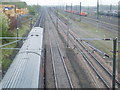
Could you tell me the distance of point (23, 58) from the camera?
984 cm

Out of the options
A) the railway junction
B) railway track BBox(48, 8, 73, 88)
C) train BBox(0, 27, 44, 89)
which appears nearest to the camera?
train BBox(0, 27, 44, 89)

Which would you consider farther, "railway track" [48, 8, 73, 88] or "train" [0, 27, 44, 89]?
"railway track" [48, 8, 73, 88]

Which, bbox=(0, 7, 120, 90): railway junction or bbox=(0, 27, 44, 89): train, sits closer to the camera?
bbox=(0, 27, 44, 89): train

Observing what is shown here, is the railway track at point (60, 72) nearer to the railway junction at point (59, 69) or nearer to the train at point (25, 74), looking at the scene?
the railway junction at point (59, 69)

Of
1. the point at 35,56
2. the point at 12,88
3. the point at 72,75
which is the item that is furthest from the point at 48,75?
the point at 12,88

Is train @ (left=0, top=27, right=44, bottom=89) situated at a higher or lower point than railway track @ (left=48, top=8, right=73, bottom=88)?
higher

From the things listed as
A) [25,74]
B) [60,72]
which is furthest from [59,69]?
[25,74]

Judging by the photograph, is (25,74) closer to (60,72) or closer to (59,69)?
(60,72)

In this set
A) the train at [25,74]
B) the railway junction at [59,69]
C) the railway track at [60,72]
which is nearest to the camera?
the train at [25,74]

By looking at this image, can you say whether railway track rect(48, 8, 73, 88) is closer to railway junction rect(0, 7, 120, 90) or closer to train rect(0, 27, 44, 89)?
railway junction rect(0, 7, 120, 90)

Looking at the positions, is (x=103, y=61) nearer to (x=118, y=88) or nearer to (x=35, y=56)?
(x=118, y=88)

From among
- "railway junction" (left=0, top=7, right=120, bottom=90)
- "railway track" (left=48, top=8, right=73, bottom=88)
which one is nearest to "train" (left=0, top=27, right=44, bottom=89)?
"railway junction" (left=0, top=7, right=120, bottom=90)

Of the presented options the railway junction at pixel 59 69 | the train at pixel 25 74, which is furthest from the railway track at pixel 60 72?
the train at pixel 25 74

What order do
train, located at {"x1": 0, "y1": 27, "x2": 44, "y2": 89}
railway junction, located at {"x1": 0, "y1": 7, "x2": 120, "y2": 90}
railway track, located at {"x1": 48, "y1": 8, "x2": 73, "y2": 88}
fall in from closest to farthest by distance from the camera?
train, located at {"x1": 0, "y1": 27, "x2": 44, "y2": 89} < railway junction, located at {"x1": 0, "y1": 7, "x2": 120, "y2": 90} < railway track, located at {"x1": 48, "y1": 8, "x2": 73, "y2": 88}
